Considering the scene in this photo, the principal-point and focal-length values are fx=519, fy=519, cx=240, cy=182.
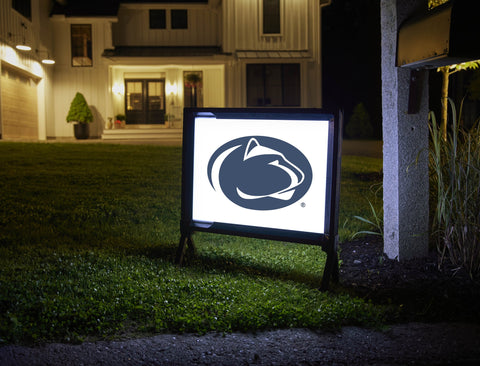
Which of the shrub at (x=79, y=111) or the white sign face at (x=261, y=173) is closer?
the white sign face at (x=261, y=173)

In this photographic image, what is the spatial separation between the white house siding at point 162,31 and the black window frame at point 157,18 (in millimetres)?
161

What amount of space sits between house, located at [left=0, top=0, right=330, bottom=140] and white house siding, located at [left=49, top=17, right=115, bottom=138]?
47 millimetres

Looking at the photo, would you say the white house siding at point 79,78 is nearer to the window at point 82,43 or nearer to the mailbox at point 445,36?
the window at point 82,43

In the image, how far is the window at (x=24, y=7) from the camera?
2117 cm

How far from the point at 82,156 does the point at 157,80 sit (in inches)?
604

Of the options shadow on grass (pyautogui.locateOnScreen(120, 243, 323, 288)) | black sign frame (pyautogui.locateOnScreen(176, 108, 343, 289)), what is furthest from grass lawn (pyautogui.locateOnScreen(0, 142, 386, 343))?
black sign frame (pyautogui.locateOnScreen(176, 108, 343, 289))

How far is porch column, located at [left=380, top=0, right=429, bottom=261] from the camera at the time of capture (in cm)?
435

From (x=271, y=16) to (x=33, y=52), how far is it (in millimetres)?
11180

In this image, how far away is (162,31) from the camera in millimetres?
26328

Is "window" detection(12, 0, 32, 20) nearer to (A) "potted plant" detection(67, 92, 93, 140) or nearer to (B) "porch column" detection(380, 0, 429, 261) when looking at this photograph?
(A) "potted plant" detection(67, 92, 93, 140)

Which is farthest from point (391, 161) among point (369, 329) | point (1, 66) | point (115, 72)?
point (115, 72)

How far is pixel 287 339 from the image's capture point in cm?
298

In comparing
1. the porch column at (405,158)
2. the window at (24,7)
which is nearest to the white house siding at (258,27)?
the window at (24,7)

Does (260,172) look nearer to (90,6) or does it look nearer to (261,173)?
Result: (261,173)
